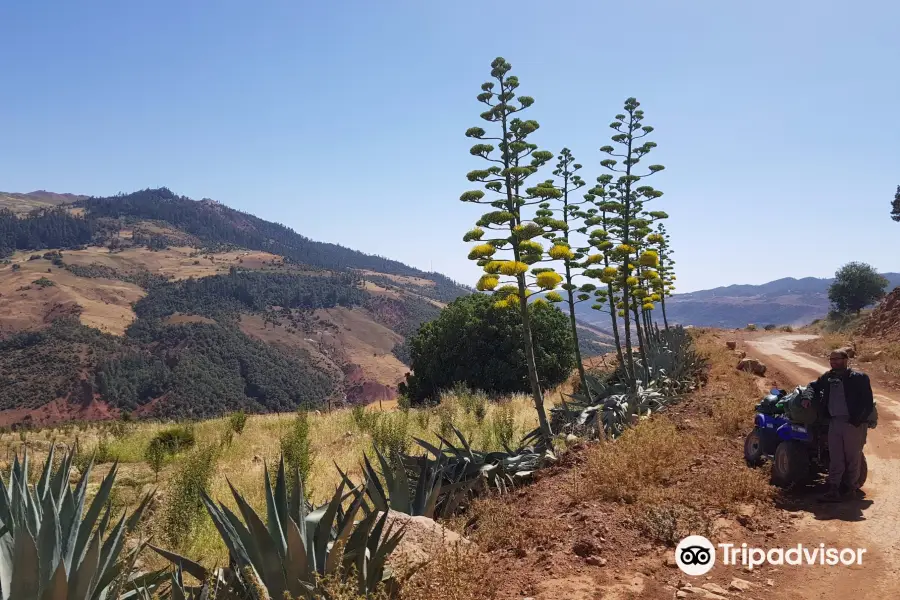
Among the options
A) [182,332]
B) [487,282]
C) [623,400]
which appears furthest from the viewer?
[182,332]

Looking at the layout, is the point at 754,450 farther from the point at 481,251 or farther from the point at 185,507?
the point at 185,507

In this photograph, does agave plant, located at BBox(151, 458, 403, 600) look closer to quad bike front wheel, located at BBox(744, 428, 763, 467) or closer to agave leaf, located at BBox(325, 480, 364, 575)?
agave leaf, located at BBox(325, 480, 364, 575)

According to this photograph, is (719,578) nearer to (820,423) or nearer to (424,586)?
(424,586)

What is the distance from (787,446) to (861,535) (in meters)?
1.25

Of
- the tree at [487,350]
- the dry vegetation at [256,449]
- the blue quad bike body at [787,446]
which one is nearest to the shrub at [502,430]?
the dry vegetation at [256,449]

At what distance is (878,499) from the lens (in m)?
5.55

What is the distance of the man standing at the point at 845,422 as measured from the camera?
18.0 feet

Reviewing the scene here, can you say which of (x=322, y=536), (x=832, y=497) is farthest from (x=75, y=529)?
(x=832, y=497)

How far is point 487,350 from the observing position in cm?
2470

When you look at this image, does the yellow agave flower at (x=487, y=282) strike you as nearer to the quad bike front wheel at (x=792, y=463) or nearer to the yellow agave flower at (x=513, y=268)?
the yellow agave flower at (x=513, y=268)

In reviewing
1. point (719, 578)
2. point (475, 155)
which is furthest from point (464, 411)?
point (719, 578)

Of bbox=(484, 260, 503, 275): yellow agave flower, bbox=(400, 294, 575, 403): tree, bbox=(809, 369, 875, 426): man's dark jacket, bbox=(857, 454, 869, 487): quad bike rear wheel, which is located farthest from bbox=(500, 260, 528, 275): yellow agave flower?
bbox=(400, 294, 575, 403): tree

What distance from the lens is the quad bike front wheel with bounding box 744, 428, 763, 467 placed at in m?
6.50

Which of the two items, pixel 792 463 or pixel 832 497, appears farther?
pixel 792 463
